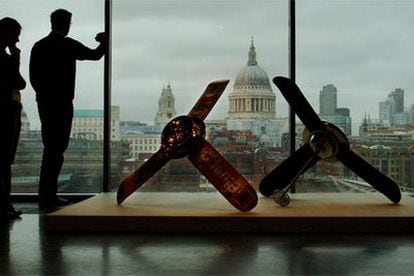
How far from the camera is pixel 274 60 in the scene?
5.24m

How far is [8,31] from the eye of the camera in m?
3.86

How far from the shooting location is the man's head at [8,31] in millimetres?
3846

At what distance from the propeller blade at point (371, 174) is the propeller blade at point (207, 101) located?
96cm

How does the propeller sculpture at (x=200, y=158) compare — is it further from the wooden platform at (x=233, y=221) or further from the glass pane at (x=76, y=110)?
the glass pane at (x=76, y=110)

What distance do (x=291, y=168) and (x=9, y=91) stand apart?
6.73 ft

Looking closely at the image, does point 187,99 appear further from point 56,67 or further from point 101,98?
point 56,67

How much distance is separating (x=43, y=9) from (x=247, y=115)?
2.17 meters

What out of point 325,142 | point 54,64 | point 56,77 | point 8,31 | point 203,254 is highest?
point 8,31

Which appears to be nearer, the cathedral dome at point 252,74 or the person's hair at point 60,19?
the person's hair at point 60,19

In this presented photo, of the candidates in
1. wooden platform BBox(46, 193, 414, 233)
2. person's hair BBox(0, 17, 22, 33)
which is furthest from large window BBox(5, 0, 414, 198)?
wooden platform BBox(46, 193, 414, 233)

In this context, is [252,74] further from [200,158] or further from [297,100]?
[200,158]

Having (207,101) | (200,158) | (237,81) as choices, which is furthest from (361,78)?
(200,158)

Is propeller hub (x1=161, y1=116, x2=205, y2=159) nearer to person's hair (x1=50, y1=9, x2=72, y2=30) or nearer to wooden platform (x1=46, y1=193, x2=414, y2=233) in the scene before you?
wooden platform (x1=46, y1=193, x2=414, y2=233)

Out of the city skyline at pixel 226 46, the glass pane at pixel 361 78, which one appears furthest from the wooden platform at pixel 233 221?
the city skyline at pixel 226 46
